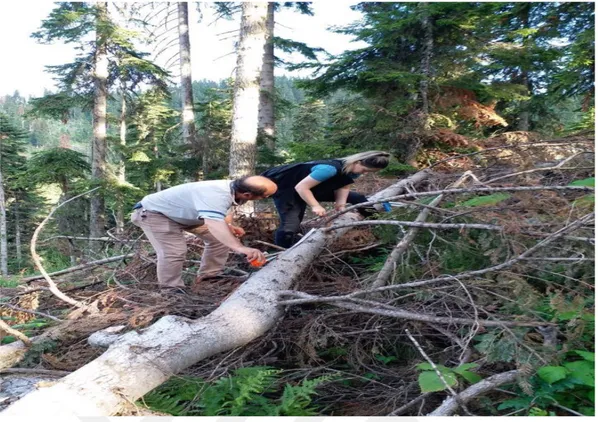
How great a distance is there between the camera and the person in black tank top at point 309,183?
4.32 m

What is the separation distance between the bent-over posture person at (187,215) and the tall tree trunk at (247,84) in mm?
3038

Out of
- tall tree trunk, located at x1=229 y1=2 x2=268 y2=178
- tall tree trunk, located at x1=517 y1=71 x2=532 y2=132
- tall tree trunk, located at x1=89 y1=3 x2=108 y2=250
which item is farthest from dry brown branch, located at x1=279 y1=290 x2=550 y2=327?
tall tree trunk, located at x1=89 y1=3 x2=108 y2=250

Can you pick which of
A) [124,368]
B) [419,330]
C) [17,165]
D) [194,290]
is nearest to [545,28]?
[419,330]

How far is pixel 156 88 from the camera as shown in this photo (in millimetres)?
15500

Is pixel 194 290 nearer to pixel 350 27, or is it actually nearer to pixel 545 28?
pixel 350 27

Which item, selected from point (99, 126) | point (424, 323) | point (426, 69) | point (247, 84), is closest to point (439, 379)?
point (424, 323)

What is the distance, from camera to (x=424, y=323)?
2990 mm

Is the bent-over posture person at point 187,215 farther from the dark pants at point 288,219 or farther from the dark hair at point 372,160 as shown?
the dark hair at point 372,160

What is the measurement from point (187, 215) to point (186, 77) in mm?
11717

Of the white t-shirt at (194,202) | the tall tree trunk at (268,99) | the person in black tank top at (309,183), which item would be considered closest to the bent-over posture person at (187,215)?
the white t-shirt at (194,202)

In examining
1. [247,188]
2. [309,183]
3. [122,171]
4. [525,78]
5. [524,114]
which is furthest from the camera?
[122,171]

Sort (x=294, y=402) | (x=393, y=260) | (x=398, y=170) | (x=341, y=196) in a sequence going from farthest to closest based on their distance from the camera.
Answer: (x=398, y=170)
(x=341, y=196)
(x=393, y=260)
(x=294, y=402)

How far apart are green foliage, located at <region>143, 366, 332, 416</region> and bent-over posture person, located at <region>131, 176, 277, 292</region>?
1095 mm

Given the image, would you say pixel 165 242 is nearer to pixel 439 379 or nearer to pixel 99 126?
pixel 439 379
